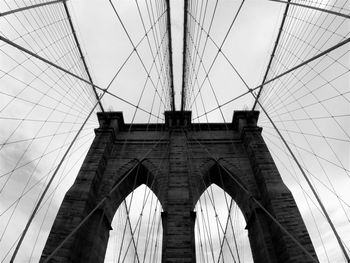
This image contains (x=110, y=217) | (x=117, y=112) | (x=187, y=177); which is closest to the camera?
(x=187, y=177)

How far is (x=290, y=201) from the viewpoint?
813 cm

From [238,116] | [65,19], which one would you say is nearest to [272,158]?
[238,116]

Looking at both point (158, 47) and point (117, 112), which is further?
point (117, 112)

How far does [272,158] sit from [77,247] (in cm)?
858

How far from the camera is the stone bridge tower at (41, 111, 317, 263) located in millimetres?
7508

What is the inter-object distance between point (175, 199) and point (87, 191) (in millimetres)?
3506

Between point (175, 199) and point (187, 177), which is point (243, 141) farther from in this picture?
point (175, 199)

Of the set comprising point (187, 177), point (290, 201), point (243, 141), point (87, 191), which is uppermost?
point (243, 141)

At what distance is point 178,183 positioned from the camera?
9125 mm

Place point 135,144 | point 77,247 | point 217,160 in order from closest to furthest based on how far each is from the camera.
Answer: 1. point 77,247
2. point 217,160
3. point 135,144

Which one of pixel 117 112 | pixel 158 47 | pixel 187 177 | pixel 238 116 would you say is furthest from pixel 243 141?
pixel 117 112

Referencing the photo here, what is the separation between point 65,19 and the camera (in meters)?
7.96

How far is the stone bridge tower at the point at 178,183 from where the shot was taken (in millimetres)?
7508

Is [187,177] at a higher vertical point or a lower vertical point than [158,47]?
lower
